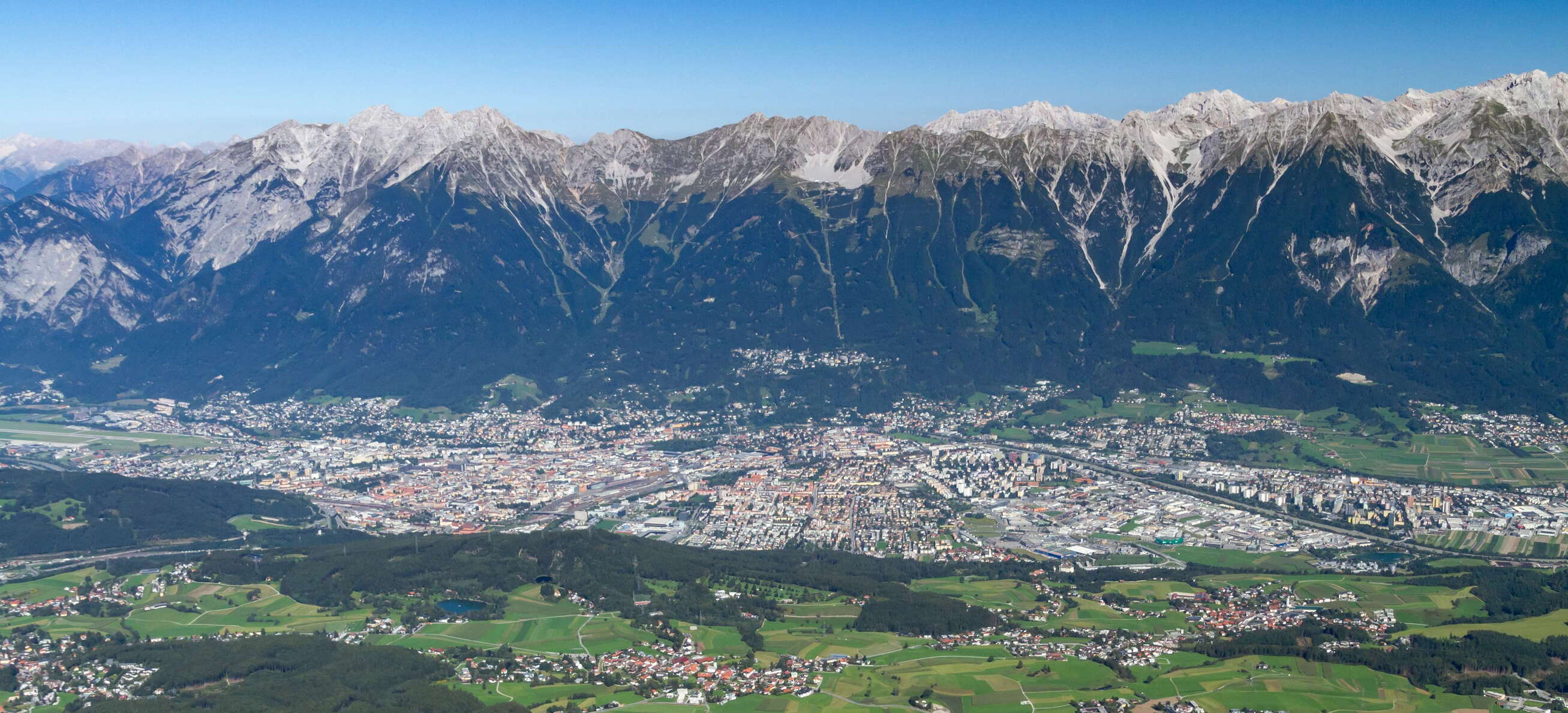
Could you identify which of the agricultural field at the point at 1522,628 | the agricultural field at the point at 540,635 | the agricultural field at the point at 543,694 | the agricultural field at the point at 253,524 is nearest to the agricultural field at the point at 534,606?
the agricultural field at the point at 540,635

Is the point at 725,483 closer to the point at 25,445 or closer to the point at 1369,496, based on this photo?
the point at 1369,496

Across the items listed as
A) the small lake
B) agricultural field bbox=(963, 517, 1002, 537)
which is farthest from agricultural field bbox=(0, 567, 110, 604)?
agricultural field bbox=(963, 517, 1002, 537)

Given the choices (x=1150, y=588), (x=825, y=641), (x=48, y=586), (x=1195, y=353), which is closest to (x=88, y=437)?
(x=48, y=586)

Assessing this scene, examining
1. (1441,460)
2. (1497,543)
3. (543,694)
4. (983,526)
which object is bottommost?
(543,694)

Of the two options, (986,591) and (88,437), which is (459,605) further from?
(88,437)

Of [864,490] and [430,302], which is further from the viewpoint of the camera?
[430,302]

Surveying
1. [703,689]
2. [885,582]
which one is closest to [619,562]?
[885,582]
